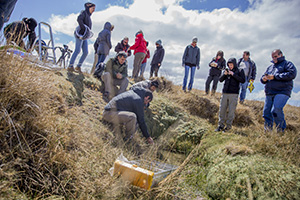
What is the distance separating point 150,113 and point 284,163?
3.84 meters

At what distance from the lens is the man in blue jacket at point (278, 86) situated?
445 cm

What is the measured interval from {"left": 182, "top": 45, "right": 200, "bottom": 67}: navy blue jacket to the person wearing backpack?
299 cm

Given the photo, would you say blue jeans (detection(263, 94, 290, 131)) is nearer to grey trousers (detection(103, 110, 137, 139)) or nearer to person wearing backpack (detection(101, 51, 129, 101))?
grey trousers (detection(103, 110, 137, 139))

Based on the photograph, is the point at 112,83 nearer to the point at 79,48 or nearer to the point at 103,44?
the point at 79,48

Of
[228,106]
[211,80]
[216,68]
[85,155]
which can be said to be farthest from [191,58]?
[85,155]

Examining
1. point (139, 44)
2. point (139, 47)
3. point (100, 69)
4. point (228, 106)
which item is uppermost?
point (139, 44)

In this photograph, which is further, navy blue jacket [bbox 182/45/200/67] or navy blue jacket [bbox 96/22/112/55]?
navy blue jacket [bbox 182/45/200/67]

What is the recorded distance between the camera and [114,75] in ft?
19.1

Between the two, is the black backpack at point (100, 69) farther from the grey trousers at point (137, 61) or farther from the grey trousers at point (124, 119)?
the grey trousers at point (137, 61)

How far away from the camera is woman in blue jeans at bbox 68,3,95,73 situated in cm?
550

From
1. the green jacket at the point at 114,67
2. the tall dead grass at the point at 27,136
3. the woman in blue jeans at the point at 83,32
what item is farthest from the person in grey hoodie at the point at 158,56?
the tall dead grass at the point at 27,136

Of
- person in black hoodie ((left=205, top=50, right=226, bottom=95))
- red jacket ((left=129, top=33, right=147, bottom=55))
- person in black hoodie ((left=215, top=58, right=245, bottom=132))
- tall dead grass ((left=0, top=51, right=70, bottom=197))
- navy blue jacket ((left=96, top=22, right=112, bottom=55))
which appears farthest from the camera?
red jacket ((left=129, top=33, right=147, bottom=55))

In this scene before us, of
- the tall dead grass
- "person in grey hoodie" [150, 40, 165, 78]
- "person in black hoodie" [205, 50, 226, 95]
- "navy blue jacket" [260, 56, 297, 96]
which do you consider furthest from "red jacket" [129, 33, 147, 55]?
the tall dead grass

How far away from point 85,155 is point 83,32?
4.11 m
